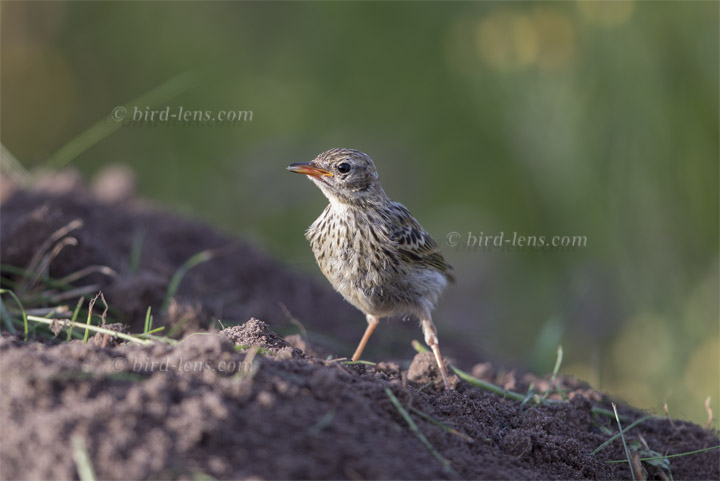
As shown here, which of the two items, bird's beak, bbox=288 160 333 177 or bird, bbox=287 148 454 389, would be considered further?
bird's beak, bbox=288 160 333 177

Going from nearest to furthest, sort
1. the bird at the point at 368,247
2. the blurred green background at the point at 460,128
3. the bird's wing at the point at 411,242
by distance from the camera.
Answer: the bird at the point at 368,247 → the bird's wing at the point at 411,242 → the blurred green background at the point at 460,128

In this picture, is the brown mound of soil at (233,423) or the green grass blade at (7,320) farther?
the green grass blade at (7,320)

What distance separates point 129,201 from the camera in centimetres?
664

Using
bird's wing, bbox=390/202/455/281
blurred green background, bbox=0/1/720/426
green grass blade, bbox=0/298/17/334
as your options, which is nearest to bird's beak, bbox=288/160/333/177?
bird's wing, bbox=390/202/455/281

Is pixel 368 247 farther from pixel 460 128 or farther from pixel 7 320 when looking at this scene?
pixel 460 128

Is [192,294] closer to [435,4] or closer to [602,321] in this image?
[602,321]

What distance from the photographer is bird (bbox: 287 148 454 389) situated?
13.1ft

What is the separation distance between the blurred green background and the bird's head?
12.7 feet

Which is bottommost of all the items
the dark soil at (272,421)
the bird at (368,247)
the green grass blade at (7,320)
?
the green grass blade at (7,320)

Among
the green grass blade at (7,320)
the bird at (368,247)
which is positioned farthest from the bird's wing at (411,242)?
the green grass blade at (7,320)

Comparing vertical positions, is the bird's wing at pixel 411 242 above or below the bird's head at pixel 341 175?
below

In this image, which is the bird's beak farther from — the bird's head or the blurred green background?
the blurred green background

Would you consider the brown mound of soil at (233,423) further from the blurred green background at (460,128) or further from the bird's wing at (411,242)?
the blurred green background at (460,128)

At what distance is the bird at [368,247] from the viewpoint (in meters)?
3.99
